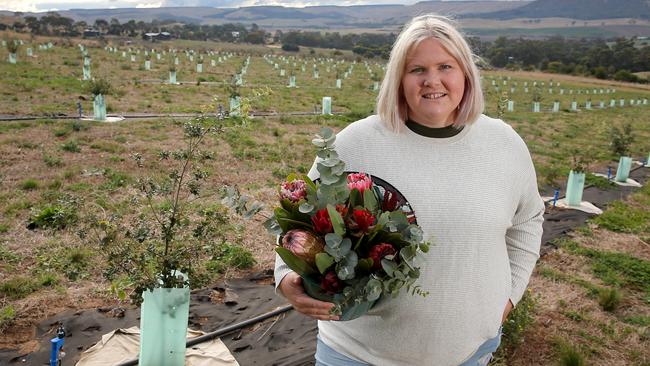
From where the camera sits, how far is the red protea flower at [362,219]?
1399mm

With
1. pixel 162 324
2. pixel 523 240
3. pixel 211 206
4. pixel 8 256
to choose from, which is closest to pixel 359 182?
pixel 523 240

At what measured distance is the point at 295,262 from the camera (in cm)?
147

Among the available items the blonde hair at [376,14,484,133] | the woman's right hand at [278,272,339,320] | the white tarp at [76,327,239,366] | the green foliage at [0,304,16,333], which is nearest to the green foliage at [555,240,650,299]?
the white tarp at [76,327,239,366]

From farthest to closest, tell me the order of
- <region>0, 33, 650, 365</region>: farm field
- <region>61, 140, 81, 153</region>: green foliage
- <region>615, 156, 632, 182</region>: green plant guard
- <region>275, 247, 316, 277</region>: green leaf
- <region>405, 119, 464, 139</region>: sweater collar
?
<region>615, 156, 632, 182</region>: green plant guard
<region>61, 140, 81, 153</region>: green foliage
<region>0, 33, 650, 365</region>: farm field
<region>405, 119, 464, 139</region>: sweater collar
<region>275, 247, 316, 277</region>: green leaf

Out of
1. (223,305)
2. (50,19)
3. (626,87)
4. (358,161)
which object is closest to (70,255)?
(223,305)

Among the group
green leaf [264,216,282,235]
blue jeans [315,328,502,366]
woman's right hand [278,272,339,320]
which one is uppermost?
green leaf [264,216,282,235]

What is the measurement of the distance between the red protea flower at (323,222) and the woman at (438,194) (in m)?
0.33

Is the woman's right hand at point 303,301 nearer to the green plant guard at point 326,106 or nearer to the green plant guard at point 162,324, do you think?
the green plant guard at point 162,324

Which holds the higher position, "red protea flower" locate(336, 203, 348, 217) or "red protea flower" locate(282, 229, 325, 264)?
"red protea flower" locate(336, 203, 348, 217)

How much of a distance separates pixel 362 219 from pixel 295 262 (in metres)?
0.22

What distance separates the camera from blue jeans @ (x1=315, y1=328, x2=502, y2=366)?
73.3 inches

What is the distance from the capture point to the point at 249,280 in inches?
212

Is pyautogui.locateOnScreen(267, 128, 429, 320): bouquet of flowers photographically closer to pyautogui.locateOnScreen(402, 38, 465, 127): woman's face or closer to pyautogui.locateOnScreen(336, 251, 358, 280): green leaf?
pyautogui.locateOnScreen(336, 251, 358, 280): green leaf

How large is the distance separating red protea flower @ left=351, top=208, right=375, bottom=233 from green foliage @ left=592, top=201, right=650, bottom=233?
7352mm
